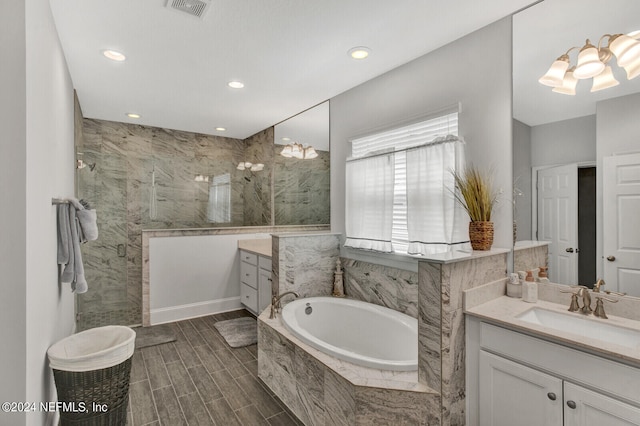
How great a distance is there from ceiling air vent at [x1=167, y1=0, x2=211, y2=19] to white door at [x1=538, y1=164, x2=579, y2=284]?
88.1 inches

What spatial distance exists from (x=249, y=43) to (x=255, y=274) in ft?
8.56

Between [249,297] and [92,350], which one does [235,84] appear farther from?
[249,297]

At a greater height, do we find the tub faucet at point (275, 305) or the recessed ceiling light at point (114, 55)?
the recessed ceiling light at point (114, 55)

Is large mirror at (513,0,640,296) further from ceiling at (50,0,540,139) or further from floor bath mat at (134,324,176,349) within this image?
floor bath mat at (134,324,176,349)

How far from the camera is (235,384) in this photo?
258cm

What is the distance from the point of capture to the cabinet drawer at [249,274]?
3977 millimetres

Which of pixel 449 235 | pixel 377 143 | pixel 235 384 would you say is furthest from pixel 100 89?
pixel 449 235

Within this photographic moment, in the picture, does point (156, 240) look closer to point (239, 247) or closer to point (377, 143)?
point (239, 247)

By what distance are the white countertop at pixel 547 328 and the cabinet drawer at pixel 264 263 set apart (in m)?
2.32

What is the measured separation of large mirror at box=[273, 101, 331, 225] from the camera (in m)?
3.55

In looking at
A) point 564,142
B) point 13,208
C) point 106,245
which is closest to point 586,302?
point 564,142

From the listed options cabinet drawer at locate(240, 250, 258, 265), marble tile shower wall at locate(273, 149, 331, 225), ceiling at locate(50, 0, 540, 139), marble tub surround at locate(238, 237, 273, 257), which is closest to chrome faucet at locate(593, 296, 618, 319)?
ceiling at locate(50, 0, 540, 139)

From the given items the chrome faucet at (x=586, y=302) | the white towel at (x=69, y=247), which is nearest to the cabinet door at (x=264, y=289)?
the white towel at (x=69, y=247)

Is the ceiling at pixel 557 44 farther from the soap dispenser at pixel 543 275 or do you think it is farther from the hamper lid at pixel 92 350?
the hamper lid at pixel 92 350
